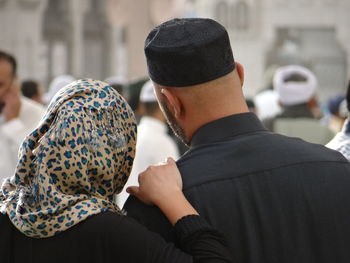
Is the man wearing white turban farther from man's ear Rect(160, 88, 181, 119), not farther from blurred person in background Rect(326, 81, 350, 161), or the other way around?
man's ear Rect(160, 88, 181, 119)

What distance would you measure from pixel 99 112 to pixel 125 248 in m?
0.28

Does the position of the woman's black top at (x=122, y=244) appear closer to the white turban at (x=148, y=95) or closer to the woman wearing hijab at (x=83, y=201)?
the woman wearing hijab at (x=83, y=201)

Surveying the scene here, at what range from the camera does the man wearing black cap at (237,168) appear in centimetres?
161

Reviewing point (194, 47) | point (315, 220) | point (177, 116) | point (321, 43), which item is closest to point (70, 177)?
point (177, 116)

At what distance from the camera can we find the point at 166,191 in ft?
5.33

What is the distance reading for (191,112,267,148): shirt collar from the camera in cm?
168

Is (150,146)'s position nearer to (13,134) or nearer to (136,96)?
(13,134)

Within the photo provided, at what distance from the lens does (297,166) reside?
1646mm

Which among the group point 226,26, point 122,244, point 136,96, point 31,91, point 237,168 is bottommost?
Result: point 226,26

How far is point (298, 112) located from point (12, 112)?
1.71m

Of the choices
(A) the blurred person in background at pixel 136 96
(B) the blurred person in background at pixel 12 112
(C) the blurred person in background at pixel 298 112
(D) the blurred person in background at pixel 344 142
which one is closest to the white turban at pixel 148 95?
→ (A) the blurred person in background at pixel 136 96

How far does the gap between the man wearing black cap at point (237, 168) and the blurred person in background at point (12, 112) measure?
91.0 inches

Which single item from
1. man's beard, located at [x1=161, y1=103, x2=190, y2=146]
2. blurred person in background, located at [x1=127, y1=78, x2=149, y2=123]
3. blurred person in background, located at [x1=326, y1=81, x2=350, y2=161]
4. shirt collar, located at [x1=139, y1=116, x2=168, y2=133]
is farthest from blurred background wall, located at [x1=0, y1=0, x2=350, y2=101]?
man's beard, located at [x1=161, y1=103, x2=190, y2=146]

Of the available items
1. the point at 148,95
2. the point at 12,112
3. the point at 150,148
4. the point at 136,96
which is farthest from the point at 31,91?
the point at 150,148
